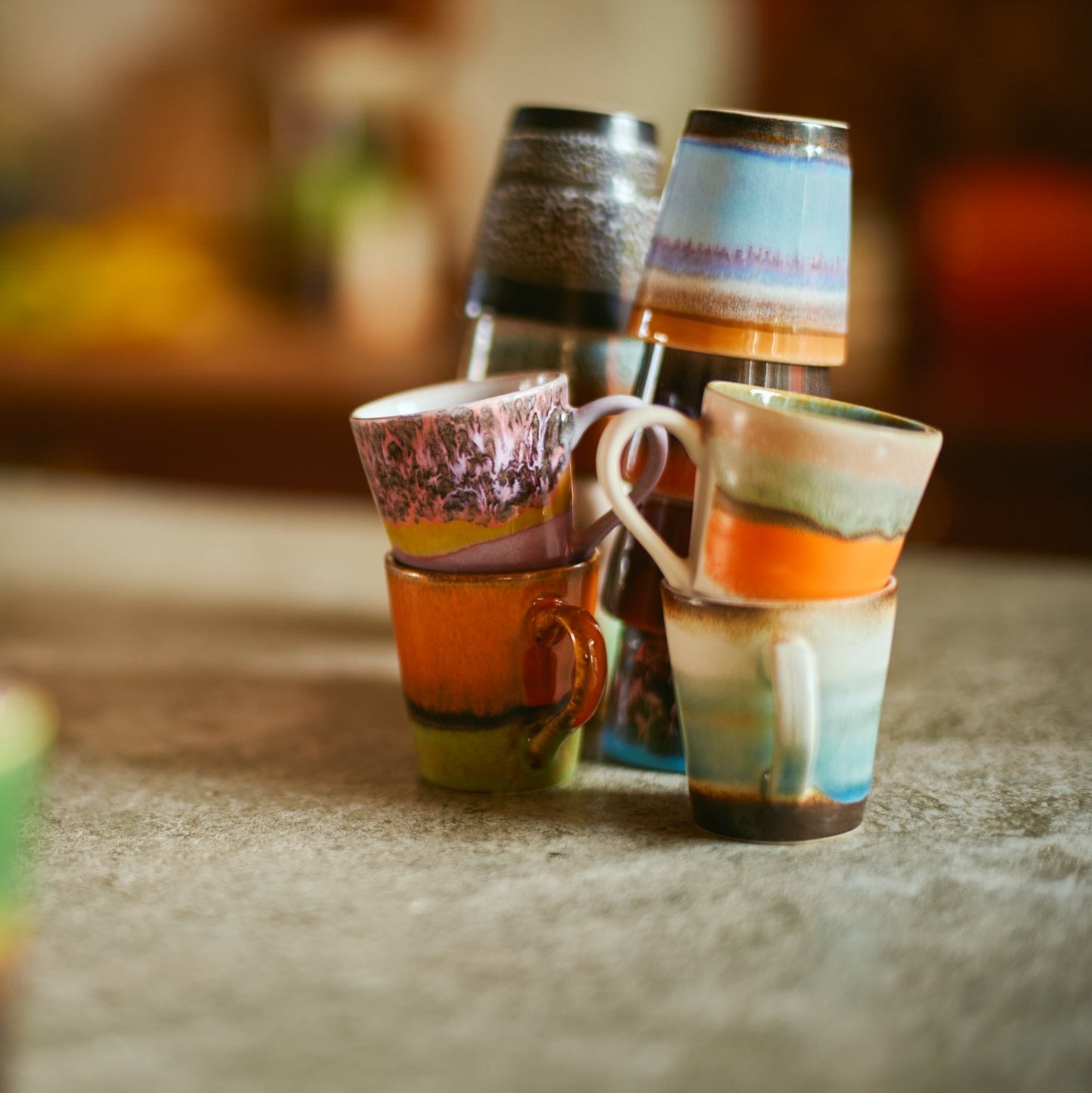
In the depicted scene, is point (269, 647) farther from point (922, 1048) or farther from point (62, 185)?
point (62, 185)

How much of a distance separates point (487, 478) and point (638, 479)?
0.08m

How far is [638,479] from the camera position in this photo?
1.95 feet

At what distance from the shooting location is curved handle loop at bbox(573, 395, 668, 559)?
0.58 m

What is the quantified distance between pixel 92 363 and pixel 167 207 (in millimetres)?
524

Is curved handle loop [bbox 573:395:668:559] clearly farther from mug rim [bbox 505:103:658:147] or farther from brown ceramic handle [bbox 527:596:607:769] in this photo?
mug rim [bbox 505:103:658:147]

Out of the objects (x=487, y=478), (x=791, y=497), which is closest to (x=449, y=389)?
(x=487, y=478)

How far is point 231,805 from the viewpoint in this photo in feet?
1.88

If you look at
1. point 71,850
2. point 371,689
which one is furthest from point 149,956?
point 371,689

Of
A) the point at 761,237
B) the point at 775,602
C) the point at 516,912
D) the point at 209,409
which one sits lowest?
the point at 209,409

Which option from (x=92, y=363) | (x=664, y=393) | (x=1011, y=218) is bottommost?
(x=92, y=363)

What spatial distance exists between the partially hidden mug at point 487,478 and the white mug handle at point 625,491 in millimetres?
38

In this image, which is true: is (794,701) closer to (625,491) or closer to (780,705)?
(780,705)

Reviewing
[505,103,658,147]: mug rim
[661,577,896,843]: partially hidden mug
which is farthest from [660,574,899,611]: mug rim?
[505,103,658,147]: mug rim

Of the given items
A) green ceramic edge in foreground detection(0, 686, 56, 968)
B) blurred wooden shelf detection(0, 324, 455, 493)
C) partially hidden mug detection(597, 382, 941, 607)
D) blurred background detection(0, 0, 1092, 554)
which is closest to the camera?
green ceramic edge in foreground detection(0, 686, 56, 968)
